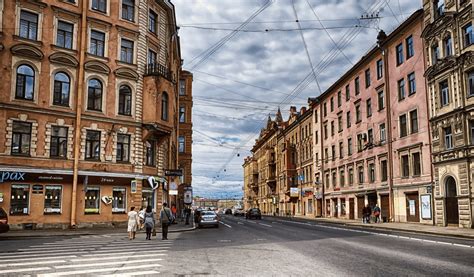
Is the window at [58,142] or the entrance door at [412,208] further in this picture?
the entrance door at [412,208]

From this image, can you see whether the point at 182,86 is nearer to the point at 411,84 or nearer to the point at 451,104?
the point at 411,84

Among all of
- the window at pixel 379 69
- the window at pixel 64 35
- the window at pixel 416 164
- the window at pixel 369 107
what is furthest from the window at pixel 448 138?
the window at pixel 64 35

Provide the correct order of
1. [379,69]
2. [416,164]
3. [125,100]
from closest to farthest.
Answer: [125,100] → [416,164] → [379,69]

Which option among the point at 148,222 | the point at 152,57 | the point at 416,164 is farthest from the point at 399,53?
the point at 148,222

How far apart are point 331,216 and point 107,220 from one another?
104 feet

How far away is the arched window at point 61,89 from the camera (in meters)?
29.6

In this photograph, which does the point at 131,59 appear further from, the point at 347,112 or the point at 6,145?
the point at 347,112

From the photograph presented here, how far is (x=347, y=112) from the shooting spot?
2012 inches

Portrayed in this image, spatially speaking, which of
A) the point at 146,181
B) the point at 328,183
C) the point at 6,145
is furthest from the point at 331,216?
the point at 6,145

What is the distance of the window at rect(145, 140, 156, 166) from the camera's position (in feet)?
114

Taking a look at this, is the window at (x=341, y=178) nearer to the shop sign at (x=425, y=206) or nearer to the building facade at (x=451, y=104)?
the shop sign at (x=425, y=206)

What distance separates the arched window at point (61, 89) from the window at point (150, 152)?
710 cm

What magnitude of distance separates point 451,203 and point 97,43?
26.9 metres

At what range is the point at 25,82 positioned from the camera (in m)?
28.4
